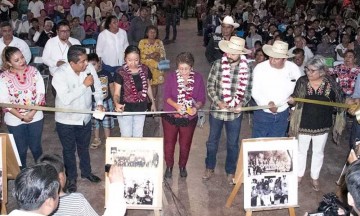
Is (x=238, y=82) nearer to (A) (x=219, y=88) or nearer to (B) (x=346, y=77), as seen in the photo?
(A) (x=219, y=88)

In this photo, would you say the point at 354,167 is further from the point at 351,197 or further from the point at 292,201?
the point at 292,201

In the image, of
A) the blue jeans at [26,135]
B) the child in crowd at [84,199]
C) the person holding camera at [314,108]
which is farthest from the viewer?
the blue jeans at [26,135]

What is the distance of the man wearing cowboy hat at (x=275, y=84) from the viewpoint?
5910 mm

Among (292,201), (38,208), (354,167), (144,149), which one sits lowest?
(292,201)

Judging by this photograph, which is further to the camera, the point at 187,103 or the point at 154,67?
the point at 154,67

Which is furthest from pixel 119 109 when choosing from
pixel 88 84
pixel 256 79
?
pixel 256 79

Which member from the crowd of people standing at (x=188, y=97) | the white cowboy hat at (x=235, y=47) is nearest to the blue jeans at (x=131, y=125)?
the crowd of people standing at (x=188, y=97)

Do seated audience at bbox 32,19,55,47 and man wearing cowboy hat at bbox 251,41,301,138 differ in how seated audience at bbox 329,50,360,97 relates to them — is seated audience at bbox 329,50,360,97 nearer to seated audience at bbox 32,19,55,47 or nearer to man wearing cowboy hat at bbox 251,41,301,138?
man wearing cowboy hat at bbox 251,41,301,138

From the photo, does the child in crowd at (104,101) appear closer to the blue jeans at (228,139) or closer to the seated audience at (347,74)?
the blue jeans at (228,139)

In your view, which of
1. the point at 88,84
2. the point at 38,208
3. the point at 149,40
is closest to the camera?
the point at 38,208

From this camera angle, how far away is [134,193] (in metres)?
5.23

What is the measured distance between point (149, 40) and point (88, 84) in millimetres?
2929

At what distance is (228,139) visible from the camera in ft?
20.7

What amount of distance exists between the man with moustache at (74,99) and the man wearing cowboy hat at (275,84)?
6.63ft
